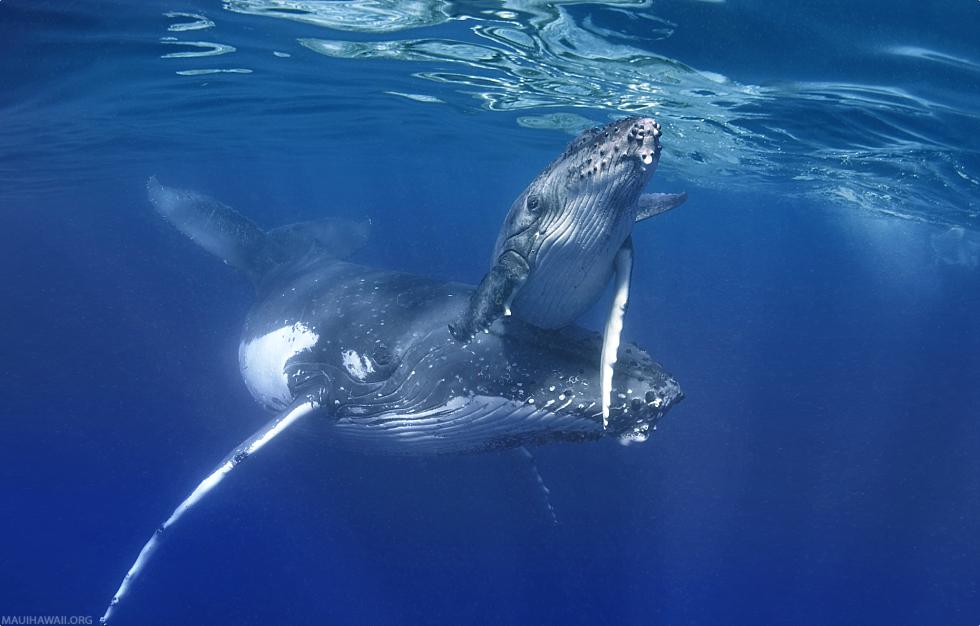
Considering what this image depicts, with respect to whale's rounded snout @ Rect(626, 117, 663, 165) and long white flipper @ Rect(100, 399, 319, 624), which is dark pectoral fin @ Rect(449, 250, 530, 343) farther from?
long white flipper @ Rect(100, 399, 319, 624)

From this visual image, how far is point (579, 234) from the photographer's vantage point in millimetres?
4688

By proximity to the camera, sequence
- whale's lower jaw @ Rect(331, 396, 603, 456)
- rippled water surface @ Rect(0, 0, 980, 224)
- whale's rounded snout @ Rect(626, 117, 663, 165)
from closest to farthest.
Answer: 1. whale's rounded snout @ Rect(626, 117, 663, 165)
2. whale's lower jaw @ Rect(331, 396, 603, 456)
3. rippled water surface @ Rect(0, 0, 980, 224)

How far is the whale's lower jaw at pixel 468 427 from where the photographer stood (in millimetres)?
5625

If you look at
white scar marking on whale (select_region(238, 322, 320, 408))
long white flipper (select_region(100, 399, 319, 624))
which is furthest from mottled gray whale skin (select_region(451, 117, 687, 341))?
white scar marking on whale (select_region(238, 322, 320, 408))

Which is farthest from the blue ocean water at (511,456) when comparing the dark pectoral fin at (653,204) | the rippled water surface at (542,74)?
the dark pectoral fin at (653,204)

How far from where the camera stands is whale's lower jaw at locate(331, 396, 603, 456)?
221 inches

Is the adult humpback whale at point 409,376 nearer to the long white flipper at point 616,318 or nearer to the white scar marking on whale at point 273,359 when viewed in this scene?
the white scar marking on whale at point 273,359

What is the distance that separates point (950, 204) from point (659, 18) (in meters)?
24.2

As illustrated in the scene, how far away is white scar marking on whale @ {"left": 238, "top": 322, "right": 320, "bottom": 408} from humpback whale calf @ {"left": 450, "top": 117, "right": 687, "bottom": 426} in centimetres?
400

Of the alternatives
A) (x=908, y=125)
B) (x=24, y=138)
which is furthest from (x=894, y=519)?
(x=24, y=138)

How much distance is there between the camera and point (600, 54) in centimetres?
1477

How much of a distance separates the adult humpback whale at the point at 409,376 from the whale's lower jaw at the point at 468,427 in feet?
0.05

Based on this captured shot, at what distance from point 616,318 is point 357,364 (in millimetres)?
3748

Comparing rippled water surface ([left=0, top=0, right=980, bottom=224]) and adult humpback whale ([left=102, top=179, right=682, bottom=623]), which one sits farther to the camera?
rippled water surface ([left=0, top=0, right=980, bottom=224])
